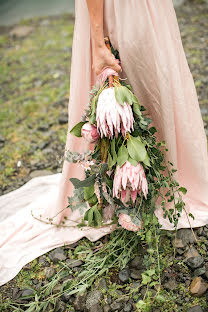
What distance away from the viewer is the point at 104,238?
185 centimetres

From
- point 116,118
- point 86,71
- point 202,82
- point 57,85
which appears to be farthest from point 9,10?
point 116,118

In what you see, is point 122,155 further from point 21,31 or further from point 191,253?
point 21,31

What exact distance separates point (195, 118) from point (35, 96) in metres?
2.21

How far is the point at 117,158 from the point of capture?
1404mm

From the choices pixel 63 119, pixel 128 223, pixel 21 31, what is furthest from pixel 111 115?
pixel 21 31

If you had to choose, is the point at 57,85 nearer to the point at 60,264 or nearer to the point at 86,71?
the point at 86,71

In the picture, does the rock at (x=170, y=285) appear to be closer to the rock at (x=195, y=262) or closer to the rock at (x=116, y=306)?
Result: the rock at (x=195, y=262)

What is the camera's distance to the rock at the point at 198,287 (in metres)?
1.51

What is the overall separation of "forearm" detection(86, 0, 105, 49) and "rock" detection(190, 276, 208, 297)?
111 cm

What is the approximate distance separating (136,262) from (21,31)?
4.30 m

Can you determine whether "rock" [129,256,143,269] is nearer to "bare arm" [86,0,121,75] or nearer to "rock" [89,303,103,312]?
"rock" [89,303,103,312]

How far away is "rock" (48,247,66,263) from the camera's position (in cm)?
180

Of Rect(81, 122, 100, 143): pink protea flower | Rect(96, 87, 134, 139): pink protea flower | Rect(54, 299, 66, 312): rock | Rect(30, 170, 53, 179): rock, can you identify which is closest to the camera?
Rect(96, 87, 134, 139): pink protea flower

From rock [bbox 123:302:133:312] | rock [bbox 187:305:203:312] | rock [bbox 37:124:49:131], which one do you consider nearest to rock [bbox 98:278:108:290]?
rock [bbox 123:302:133:312]
